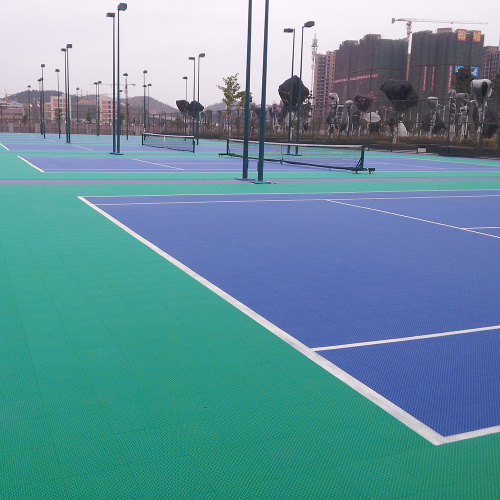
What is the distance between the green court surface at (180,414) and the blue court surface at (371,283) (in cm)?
28

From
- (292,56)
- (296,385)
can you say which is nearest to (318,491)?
(296,385)

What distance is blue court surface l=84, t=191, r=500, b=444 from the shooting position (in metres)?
4.50

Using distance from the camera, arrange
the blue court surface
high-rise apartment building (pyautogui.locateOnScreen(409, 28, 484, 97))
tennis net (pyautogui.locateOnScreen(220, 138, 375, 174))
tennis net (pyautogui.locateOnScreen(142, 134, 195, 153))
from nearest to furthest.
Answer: the blue court surface < tennis net (pyautogui.locateOnScreen(220, 138, 375, 174)) < tennis net (pyautogui.locateOnScreen(142, 134, 195, 153)) < high-rise apartment building (pyautogui.locateOnScreen(409, 28, 484, 97))

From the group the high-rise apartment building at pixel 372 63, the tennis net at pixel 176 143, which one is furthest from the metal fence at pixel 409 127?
the high-rise apartment building at pixel 372 63

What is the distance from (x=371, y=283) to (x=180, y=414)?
3.90 m

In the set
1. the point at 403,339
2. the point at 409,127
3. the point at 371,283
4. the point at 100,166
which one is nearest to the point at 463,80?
the point at 409,127

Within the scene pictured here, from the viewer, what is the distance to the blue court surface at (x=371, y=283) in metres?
4.50

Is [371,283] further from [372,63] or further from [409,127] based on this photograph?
[372,63]

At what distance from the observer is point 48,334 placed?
5.35 metres

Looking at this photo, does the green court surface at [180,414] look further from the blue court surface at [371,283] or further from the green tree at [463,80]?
the green tree at [463,80]

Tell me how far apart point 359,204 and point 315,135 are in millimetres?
48729

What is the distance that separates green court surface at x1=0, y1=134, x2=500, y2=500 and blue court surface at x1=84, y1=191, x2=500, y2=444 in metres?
0.28

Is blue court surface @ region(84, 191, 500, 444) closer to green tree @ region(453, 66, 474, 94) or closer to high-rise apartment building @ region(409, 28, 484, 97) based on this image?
green tree @ region(453, 66, 474, 94)

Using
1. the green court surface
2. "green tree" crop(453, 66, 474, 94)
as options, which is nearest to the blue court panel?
the green court surface
